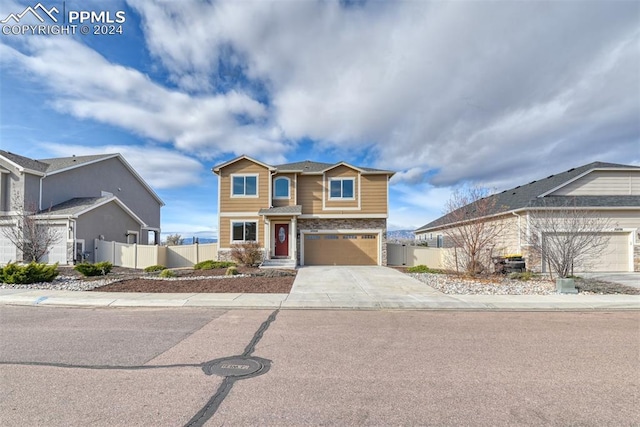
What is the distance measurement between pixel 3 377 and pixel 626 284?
18.6 m

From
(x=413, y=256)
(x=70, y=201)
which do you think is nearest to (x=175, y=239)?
(x=70, y=201)

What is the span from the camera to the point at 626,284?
43.4ft

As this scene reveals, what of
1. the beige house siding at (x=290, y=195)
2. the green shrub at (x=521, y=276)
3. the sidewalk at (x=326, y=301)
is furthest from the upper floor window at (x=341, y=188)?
the sidewalk at (x=326, y=301)

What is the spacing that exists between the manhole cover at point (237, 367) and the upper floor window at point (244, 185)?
16.8 m

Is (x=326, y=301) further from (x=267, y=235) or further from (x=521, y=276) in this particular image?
(x=267, y=235)

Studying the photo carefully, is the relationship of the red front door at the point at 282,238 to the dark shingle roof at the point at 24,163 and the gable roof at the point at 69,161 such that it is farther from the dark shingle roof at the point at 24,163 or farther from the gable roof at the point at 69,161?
the dark shingle roof at the point at 24,163

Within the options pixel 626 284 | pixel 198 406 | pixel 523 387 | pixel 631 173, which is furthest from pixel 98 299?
pixel 631 173

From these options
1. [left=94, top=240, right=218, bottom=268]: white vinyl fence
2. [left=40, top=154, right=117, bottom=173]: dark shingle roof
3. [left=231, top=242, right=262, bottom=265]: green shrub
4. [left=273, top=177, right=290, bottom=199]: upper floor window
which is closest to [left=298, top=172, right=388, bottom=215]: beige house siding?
[left=273, top=177, right=290, bottom=199]: upper floor window

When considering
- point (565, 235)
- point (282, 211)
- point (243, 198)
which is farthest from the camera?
point (243, 198)

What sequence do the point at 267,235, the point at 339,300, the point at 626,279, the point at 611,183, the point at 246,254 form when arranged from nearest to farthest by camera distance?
1. the point at 339,300
2. the point at 626,279
3. the point at 611,183
4. the point at 246,254
5. the point at 267,235

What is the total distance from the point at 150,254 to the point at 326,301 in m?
14.9

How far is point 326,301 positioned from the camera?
9891 millimetres

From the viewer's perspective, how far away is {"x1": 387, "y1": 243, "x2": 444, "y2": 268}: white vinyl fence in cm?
2081

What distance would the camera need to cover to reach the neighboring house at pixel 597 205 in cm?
1764
